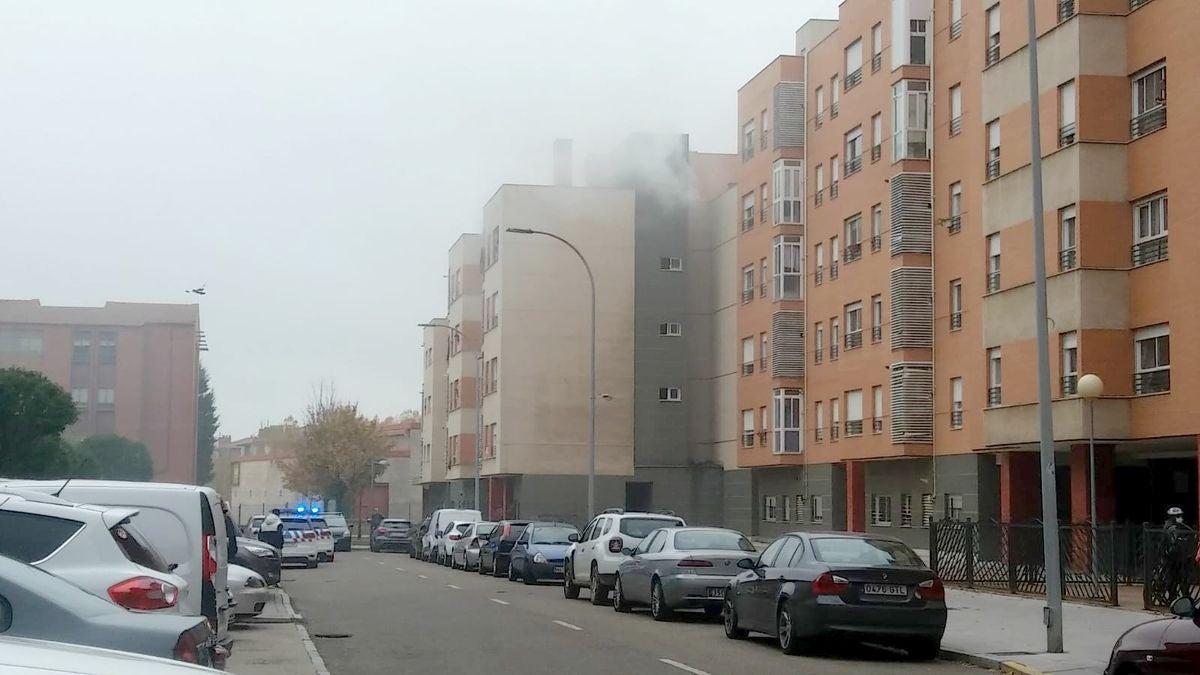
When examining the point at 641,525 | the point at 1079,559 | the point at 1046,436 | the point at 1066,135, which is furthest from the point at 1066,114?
the point at 1046,436

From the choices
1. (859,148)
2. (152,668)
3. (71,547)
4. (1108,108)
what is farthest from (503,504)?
(152,668)

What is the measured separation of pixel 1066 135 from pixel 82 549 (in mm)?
29667

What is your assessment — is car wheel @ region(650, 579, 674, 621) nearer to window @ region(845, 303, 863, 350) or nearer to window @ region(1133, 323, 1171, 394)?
window @ region(1133, 323, 1171, 394)

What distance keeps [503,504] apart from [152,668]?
70181 mm

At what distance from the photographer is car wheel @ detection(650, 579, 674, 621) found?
22.8 metres

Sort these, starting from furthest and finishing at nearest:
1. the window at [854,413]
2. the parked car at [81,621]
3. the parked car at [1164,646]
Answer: the window at [854,413], the parked car at [1164,646], the parked car at [81,621]

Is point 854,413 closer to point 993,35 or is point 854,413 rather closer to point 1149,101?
point 993,35

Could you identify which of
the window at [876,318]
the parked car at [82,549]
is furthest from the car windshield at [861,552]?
the window at [876,318]

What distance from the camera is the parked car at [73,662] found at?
312 centimetres

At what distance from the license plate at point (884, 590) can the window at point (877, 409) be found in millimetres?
30636

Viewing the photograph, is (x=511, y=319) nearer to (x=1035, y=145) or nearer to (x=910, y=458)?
(x=910, y=458)

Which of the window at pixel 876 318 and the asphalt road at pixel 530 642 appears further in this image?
the window at pixel 876 318

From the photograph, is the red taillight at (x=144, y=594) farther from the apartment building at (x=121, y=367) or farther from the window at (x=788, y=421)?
the apartment building at (x=121, y=367)

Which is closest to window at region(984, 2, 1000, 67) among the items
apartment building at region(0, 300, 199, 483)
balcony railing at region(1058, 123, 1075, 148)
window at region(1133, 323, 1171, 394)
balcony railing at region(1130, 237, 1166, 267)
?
balcony railing at region(1058, 123, 1075, 148)
